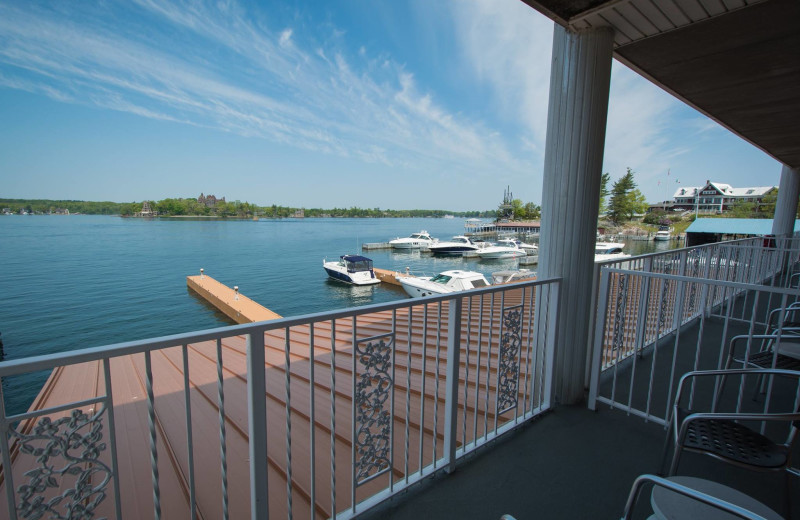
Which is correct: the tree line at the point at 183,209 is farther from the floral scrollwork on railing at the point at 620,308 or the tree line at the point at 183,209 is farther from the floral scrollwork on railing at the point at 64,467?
the floral scrollwork on railing at the point at 620,308

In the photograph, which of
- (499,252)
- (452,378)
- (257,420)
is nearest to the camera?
(257,420)

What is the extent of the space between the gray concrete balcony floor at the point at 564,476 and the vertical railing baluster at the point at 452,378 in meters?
0.13

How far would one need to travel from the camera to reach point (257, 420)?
119 centimetres

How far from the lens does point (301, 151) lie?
5897 centimetres

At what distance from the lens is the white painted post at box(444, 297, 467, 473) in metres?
1.78

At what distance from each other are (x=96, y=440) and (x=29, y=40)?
55.8 meters

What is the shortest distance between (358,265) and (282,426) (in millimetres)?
22426

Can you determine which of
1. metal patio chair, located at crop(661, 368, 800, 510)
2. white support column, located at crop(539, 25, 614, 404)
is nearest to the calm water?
white support column, located at crop(539, 25, 614, 404)

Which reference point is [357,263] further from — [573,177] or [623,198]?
[623,198]

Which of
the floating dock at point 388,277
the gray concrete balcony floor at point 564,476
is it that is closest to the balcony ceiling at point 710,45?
the gray concrete balcony floor at point 564,476

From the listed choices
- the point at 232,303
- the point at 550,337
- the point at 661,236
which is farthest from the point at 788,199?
the point at 661,236

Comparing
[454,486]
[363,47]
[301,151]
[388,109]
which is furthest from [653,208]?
[454,486]

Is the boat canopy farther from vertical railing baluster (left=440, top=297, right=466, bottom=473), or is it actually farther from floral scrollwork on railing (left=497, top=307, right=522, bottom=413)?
vertical railing baluster (left=440, top=297, right=466, bottom=473)

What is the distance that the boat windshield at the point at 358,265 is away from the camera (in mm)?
24547
